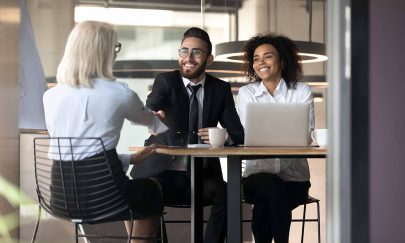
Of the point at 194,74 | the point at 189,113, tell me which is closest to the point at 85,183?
the point at 189,113

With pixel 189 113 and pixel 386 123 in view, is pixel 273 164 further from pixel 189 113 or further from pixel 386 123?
pixel 386 123

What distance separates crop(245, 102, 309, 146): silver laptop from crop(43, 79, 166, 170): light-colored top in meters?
0.64

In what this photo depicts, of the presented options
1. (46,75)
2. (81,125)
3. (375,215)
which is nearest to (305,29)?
(46,75)

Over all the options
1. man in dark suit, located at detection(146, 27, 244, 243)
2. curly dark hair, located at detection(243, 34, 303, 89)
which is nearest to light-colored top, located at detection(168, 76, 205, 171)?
man in dark suit, located at detection(146, 27, 244, 243)

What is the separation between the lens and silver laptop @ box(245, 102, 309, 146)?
334cm

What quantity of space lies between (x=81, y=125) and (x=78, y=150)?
11 cm

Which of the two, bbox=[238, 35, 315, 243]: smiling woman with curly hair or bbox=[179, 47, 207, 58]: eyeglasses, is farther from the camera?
bbox=[179, 47, 207, 58]: eyeglasses

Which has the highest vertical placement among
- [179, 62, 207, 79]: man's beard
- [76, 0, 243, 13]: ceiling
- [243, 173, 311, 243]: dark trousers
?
[76, 0, 243, 13]: ceiling

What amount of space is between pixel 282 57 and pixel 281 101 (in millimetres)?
512

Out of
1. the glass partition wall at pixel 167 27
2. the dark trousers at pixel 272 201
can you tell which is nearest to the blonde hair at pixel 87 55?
the dark trousers at pixel 272 201

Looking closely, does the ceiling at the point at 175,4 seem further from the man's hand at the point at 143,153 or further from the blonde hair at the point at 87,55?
the man's hand at the point at 143,153

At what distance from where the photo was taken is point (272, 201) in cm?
370

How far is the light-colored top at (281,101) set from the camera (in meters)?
3.96

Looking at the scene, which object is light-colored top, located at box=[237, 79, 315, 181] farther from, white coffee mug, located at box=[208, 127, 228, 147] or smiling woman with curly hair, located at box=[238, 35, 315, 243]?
white coffee mug, located at box=[208, 127, 228, 147]
